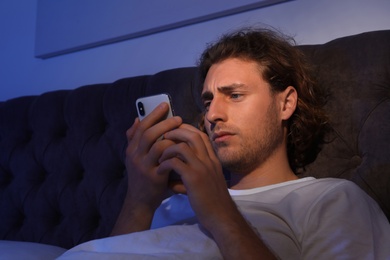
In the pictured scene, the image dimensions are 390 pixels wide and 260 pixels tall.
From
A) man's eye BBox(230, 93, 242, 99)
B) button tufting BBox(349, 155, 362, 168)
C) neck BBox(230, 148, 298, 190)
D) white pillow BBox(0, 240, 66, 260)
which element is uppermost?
man's eye BBox(230, 93, 242, 99)

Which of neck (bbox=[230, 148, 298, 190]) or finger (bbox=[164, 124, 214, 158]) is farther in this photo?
neck (bbox=[230, 148, 298, 190])

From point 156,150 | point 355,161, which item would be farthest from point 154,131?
point 355,161

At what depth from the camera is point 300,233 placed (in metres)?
0.80

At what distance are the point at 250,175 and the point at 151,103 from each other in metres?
0.30

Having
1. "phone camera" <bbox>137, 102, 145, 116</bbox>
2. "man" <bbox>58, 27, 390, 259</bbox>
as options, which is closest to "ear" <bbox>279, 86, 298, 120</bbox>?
"man" <bbox>58, 27, 390, 259</bbox>

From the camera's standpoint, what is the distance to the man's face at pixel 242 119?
975 millimetres

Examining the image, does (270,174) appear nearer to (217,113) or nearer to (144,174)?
(217,113)

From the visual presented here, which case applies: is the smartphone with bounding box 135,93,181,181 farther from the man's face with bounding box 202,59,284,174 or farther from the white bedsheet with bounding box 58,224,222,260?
the white bedsheet with bounding box 58,224,222,260

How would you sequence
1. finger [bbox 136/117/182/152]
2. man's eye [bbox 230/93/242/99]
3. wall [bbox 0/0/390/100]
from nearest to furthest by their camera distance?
finger [bbox 136/117/182/152] → man's eye [bbox 230/93/242/99] → wall [bbox 0/0/390/100]

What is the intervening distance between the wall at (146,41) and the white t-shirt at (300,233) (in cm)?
54

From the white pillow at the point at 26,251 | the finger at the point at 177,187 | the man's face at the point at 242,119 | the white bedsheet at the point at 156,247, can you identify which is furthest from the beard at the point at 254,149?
the white pillow at the point at 26,251

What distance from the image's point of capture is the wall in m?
1.18

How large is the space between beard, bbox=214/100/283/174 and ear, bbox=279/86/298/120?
4cm

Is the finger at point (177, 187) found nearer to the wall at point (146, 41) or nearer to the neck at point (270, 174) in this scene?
the neck at point (270, 174)
